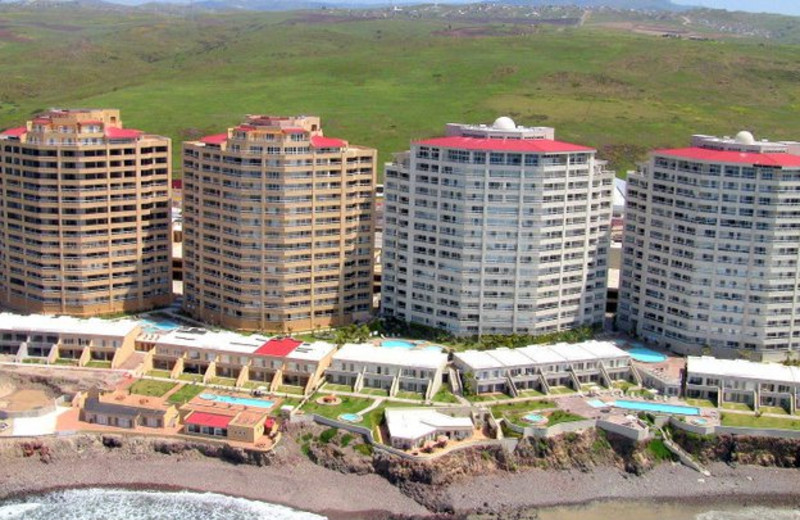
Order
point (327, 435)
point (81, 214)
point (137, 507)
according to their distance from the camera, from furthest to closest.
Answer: point (81, 214)
point (327, 435)
point (137, 507)

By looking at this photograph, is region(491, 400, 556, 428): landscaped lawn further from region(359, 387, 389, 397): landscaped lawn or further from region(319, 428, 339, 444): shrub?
region(319, 428, 339, 444): shrub

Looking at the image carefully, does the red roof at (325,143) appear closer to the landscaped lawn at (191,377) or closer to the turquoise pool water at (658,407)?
the landscaped lawn at (191,377)

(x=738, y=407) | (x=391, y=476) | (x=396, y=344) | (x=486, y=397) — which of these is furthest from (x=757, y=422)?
(x=396, y=344)

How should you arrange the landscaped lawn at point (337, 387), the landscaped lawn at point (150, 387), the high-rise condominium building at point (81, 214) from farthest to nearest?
the high-rise condominium building at point (81, 214) → the landscaped lawn at point (337, 387) → the landscaped lawn at point (150, 387)

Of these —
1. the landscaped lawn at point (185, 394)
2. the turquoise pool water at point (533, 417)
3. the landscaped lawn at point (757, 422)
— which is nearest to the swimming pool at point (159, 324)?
the landscaped lawn at point (185, 394)

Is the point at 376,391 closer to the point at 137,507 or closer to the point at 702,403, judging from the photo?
the point at 137,507

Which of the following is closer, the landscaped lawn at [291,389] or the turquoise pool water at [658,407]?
the turquoise pool water at [658,407]
